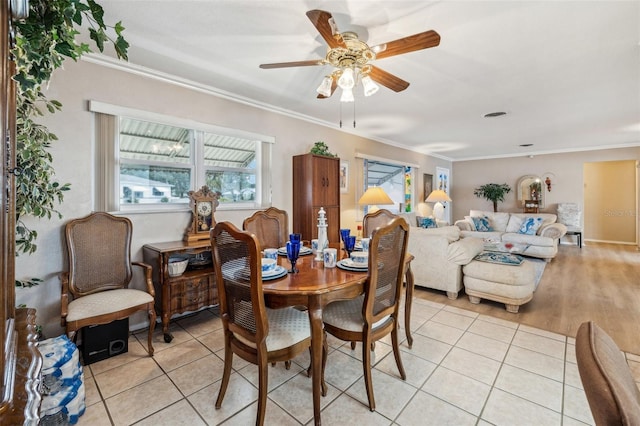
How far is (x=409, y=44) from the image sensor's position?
1.70 meters

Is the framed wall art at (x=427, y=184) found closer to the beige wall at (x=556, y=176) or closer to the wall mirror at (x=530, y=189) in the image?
the beige wall at (x=556, y=176)

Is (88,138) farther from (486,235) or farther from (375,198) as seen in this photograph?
(486,235)

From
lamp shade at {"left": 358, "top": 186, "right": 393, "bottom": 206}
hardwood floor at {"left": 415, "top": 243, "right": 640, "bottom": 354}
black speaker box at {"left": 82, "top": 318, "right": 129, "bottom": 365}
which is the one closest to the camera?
black speaker box at {"left": 82, "top": 318, "right": 129, "bottom": 365}

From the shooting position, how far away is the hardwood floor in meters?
2.67

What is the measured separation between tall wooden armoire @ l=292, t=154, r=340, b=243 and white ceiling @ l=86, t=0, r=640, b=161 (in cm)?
73

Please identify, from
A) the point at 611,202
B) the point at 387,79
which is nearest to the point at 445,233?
the point at 387,79

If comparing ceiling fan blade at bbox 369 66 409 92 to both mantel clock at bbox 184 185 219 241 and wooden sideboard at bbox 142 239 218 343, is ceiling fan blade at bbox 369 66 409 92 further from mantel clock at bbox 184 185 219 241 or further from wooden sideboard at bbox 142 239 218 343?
wooden sideboard at bbox 142 239 218 343

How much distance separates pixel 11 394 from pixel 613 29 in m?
3.56

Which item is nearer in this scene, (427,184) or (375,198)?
(375,198)

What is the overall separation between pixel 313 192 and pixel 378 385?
7.91 feet

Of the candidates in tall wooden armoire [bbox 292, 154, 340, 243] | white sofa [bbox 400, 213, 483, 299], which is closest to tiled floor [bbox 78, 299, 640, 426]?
white sofa [bbox 400, 213, 483, 299]

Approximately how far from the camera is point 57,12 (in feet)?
3.33

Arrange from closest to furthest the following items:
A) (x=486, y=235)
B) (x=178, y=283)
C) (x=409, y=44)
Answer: (x=409, y=44) < (x=178, y=283) < (x=486, y=235)

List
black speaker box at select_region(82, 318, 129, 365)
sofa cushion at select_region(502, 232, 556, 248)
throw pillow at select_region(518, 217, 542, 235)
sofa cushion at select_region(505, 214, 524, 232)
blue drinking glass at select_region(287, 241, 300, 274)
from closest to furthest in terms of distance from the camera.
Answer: blue drinking glass at select_region(287, 241, 300, 274) → black speaker box at select_region(82, 318, 129, 365) → sofa cushion at select_region(502, 232, 556, 248) → throw pillow at select_region(518, 217, 542, 235) → sofa cushion at select_region(505, 214, 524, 232)
